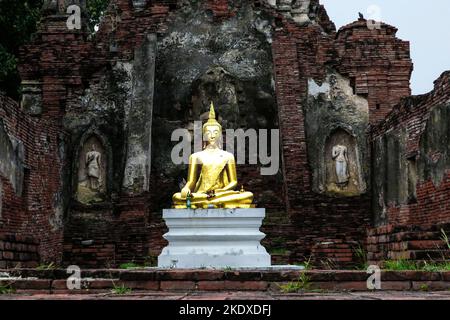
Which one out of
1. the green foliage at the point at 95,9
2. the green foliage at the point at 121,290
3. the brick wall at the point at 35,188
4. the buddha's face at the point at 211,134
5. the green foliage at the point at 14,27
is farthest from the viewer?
the green foliage at the point at 95,9

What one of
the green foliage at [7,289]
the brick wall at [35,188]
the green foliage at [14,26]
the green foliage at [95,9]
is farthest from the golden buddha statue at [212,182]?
the green foliage at [95,9]

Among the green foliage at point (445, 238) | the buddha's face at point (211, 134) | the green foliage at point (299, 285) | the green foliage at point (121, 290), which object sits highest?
the buddha's face at point (211, 134)

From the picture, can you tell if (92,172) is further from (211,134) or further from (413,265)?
(413,265)

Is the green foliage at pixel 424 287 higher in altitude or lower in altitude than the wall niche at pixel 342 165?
lower

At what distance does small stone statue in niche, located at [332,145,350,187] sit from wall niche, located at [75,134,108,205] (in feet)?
12.3

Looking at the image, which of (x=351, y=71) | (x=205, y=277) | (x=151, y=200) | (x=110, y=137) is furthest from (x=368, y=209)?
(x=205, y=277)

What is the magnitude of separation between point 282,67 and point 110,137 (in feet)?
10.1

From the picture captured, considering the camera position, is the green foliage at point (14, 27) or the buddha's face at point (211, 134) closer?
the buddha's face at point (211, 134)

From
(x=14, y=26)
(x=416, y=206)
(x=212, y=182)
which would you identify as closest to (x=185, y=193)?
(x=212, y=182)

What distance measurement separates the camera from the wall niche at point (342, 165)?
12.5m

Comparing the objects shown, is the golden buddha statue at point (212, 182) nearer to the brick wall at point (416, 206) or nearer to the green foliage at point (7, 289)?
the brick wall at point (416, 206)

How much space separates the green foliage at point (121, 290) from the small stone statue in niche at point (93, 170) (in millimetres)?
7152
